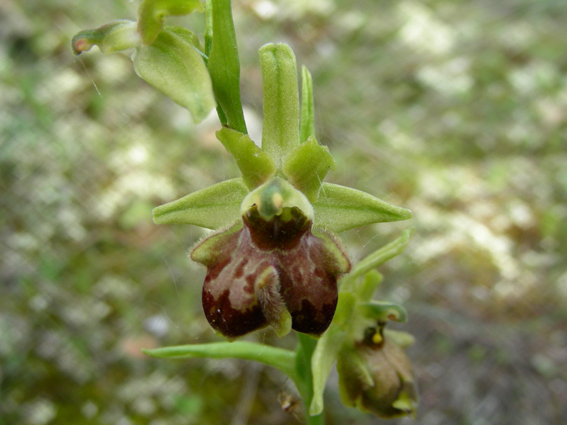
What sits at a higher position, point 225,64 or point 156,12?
point 156,12

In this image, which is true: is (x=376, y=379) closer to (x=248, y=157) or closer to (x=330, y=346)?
(x=330, y=346)

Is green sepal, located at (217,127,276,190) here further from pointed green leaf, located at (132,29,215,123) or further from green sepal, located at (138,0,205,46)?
green sepal, located at (138,0,205,46)

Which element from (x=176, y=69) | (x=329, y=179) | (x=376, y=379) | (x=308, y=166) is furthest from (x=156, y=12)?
(x=329, y=179)

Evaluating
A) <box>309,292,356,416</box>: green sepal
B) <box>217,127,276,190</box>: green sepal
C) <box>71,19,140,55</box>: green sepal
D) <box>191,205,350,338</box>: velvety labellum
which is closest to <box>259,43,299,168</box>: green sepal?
<box>217,127,276,190</box>: green sepal

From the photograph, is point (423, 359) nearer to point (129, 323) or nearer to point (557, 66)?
point (129, 323)

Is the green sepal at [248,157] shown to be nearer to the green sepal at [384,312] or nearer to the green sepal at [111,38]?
the green sepal at [111,38]

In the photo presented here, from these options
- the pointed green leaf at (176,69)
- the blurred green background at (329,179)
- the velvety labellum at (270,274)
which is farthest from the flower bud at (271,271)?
the blurred green background at (329,179)
